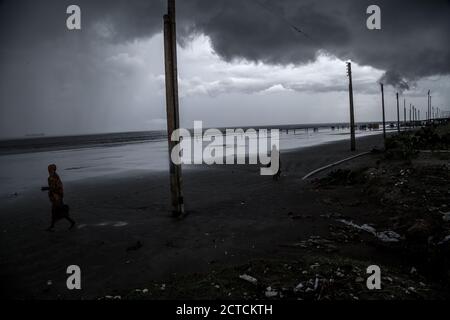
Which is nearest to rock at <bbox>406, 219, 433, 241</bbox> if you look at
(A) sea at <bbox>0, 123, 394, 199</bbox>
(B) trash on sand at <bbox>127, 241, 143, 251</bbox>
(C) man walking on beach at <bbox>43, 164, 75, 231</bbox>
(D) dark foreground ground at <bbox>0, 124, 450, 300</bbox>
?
(D) dark foreground ground at <bbox>0, 124, 450, 300</bbox>

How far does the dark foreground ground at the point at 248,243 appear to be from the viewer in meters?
4.76

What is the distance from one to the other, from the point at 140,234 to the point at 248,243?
2.99 m

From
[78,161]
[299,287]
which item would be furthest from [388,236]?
[78,161]

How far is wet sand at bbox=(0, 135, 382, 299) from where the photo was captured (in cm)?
557

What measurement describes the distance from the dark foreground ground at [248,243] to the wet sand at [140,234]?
0.03 meters

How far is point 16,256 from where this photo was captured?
6.69 m

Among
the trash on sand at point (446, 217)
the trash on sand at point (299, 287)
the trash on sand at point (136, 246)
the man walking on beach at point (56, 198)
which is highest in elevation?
the man walking on beach at point (56, 198)

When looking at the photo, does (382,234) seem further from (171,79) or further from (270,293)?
(171,79)

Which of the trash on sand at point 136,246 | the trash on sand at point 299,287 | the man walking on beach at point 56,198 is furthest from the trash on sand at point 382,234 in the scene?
the man walking on beach at point 56,198

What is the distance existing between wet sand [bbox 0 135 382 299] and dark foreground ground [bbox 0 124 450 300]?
0.03m

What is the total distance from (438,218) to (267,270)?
4.95 meters

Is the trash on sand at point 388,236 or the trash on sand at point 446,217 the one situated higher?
the trash on sand at point 446,217

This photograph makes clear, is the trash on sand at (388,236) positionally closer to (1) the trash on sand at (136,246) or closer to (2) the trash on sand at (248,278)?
(2) the trash on sand at (248,278)

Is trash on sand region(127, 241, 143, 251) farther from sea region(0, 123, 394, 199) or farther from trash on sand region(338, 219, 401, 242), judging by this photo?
sea region(0, 123, 394, 199)
